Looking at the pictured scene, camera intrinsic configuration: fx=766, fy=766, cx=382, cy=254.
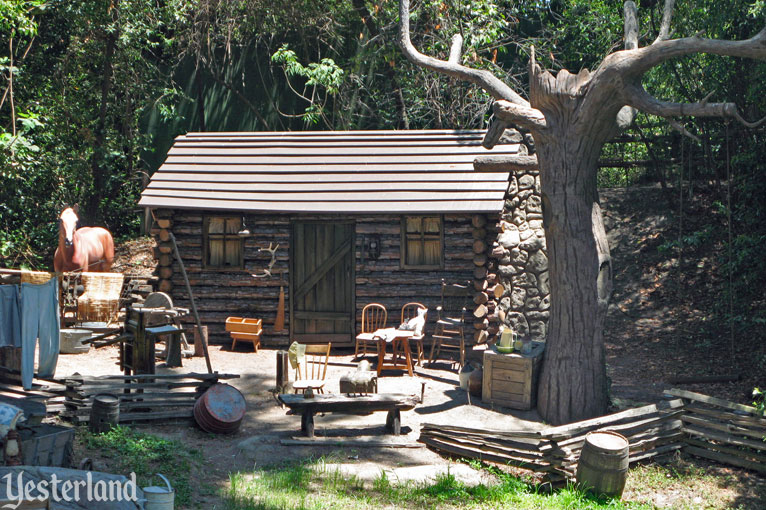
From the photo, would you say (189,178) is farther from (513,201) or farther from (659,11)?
(659,11)

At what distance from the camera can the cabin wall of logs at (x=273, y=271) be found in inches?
539

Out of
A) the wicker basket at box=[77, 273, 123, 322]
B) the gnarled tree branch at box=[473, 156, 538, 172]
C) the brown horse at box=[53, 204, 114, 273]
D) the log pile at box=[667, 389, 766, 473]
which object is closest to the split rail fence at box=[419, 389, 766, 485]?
the log pile at box=[667, 389, 766, 473]

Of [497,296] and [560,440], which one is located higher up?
[497,296]

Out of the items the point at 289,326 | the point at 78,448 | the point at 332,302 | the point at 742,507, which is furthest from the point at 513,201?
the point at 78,448

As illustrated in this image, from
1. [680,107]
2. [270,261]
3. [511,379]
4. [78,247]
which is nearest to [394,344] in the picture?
[511,379]

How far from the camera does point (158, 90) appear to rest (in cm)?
2012

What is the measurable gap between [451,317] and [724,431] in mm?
5478

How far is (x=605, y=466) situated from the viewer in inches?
317

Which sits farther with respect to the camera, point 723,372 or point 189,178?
point 189,178

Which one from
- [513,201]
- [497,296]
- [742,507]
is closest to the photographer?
[742,507]

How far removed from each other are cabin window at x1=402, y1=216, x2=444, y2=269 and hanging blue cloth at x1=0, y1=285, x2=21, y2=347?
6.46m

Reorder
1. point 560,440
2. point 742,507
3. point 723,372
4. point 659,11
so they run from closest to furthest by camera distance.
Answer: point 742,507
point 560,440
point 723,372
point 659,11

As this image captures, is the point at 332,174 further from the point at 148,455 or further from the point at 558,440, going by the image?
the point at 558,440

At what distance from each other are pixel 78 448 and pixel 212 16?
47.0ft
